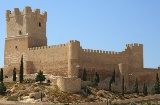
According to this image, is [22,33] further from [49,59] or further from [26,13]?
[49,59]

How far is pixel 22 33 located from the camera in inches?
2726

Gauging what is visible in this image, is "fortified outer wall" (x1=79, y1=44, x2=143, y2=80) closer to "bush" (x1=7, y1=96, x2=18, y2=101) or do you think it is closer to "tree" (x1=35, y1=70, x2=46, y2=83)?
"tree" (x1=35, y1=70, x2=46, y2=83)

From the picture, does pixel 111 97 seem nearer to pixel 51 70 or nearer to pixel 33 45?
pixel 51 70

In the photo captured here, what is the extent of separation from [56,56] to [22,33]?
22.9 feet

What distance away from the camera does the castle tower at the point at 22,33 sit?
68938 mm

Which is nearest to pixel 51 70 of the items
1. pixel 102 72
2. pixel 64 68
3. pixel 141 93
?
pixel 64 68

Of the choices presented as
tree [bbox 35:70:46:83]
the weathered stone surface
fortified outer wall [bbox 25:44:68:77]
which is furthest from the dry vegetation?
fortified outer wall [bbox 25:44:68:77]

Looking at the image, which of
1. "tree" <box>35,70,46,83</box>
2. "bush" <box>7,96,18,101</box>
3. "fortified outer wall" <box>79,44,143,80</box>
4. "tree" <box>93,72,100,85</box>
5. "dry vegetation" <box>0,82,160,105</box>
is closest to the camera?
"bush" <box>7,96,18,101</box>

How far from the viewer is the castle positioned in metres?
64.2

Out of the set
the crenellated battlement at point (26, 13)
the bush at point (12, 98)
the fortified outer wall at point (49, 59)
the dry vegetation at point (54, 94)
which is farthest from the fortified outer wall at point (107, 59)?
the bush at point (12, 98)

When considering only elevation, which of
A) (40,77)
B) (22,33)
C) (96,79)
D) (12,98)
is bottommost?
(12,98)

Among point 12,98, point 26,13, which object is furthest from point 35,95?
point 26,13

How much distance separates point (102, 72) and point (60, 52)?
6.27 meters

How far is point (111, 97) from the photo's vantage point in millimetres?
59219
